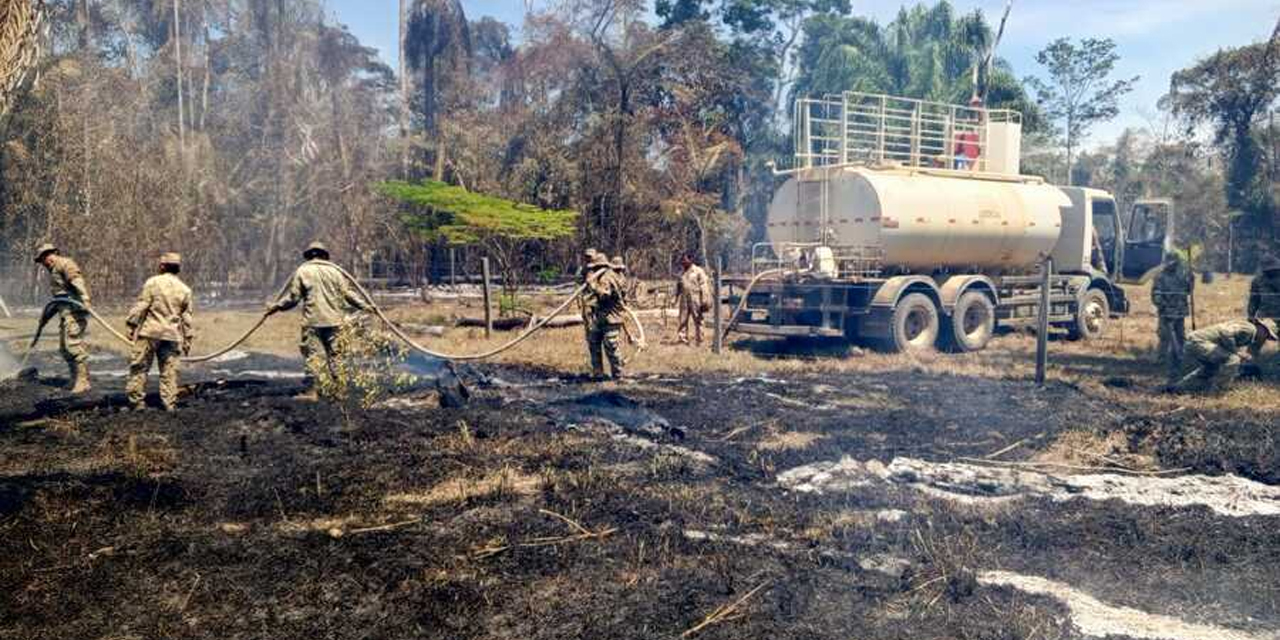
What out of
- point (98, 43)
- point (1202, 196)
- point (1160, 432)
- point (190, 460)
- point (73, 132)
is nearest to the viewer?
point (190, 460)

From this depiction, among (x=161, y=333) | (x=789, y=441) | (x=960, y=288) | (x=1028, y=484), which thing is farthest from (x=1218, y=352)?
(x=161, y=333)

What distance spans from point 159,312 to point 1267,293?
12.0 meters

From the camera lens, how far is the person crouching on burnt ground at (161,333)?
27.7 ft

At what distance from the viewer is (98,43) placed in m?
30.8

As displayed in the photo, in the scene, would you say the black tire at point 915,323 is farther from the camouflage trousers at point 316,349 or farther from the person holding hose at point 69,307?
the person holding hose at point 69,307

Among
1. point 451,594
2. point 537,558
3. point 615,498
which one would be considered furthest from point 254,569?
point 615,498

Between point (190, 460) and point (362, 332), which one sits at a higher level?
point (362, 332)

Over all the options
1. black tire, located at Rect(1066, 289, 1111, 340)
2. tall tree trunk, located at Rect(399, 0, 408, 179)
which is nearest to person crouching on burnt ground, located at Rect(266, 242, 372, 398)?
black tire, located at Rect(1066, 289, 1111, 340)

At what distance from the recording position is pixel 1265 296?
32.4ft

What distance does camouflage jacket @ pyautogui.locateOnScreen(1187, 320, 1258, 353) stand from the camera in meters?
9.12

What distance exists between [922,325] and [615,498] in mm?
9534

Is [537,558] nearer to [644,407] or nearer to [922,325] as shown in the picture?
[644,407]

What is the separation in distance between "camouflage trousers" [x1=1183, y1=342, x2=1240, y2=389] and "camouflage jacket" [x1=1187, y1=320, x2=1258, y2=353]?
43 millimetres

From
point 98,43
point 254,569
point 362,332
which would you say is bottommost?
point 254,569
